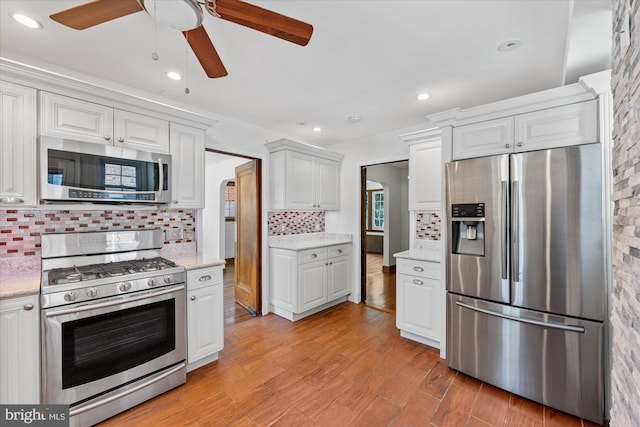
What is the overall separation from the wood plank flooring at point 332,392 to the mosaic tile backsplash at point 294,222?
150cm

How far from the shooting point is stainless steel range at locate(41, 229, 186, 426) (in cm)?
170

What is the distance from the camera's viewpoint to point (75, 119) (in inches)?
80.0

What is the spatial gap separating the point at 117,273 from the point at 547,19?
10.9 ft

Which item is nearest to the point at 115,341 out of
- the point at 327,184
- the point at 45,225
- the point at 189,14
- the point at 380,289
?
the point at 45,225

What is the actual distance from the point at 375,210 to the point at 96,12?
7688 mm

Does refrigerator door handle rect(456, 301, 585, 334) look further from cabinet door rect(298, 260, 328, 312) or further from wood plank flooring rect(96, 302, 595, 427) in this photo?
cabinet door rect(298, 260, 328, 312)

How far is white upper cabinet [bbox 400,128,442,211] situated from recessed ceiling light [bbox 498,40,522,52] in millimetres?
976

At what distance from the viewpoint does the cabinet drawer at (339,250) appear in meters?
3.90

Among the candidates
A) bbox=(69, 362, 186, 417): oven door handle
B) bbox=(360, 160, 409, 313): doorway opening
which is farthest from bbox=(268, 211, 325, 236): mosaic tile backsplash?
bbox=(69, 362, 186, 417): oven door handle

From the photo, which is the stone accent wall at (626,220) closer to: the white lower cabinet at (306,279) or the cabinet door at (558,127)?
the cabinet door at (558,127)

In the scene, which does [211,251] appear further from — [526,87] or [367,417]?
[526,87]

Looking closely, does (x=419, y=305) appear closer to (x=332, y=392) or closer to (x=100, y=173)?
(x=332, y=392)

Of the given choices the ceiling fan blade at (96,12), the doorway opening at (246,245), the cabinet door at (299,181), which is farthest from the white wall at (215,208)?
the ceiling fan blade at (96,12)

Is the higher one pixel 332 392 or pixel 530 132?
pixel 530 132
